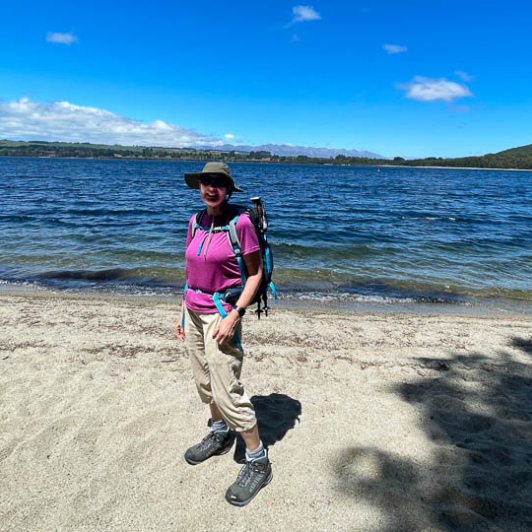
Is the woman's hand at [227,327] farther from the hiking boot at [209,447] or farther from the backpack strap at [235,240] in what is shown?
the hiking boot at [209,447]

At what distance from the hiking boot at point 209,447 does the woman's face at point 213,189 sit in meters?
2.29

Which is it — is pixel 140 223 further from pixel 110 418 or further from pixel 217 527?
pixel 217 527

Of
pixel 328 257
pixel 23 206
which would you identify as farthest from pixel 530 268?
pixel 23 206

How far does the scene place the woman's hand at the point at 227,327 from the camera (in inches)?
110

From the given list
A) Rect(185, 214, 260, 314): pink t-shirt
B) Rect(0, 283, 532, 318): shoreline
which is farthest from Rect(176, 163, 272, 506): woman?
Rect(0, 283, 532, 318): shoreline

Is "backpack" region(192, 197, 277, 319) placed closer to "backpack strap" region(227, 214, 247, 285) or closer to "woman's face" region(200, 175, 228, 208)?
"backpack strap" region(227, 214, 247, 285)

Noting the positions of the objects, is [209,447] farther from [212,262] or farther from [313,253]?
[313,253]

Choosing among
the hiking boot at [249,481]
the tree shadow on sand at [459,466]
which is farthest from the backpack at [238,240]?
the tree shadow on sand at [459,466]

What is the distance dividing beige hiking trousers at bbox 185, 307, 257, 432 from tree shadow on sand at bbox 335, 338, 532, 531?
43.9 inches

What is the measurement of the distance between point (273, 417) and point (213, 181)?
278cm

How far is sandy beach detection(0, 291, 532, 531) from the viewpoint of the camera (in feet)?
9.56

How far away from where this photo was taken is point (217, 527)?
111 inches

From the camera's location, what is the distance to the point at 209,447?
11.6 ft

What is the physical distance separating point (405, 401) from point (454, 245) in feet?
44.1
